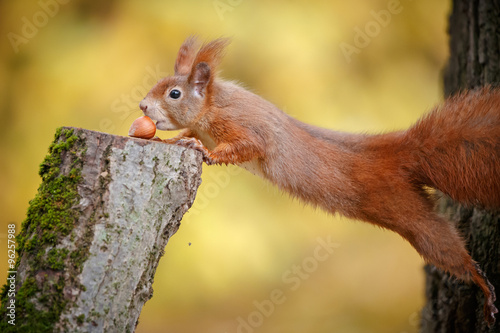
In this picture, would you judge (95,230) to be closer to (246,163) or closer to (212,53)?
(246,163)

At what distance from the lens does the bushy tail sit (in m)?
2.04

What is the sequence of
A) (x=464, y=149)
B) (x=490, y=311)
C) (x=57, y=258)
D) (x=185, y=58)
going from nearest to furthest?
(x=57, y=258) < (x=464, y=149) < (x=490, y=311) < (x=185, y=58)

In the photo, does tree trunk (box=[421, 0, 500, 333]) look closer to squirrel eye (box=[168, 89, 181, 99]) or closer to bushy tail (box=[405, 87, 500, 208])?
bushy tail (box=[405, 87, 500, 208])

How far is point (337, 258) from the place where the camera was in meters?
4.15

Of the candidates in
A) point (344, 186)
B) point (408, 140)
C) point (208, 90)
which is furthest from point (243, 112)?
point (408, 140)

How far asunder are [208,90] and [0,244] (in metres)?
2.28

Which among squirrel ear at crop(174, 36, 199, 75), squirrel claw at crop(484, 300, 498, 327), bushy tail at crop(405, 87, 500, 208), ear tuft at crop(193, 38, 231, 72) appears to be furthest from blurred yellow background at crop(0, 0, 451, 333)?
squirrel claw at crop(484, 300, 498, 327)

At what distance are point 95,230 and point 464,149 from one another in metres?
1.44

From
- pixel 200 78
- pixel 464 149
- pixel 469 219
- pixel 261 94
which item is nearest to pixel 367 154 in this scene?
pixel 464 149

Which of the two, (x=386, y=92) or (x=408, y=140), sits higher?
(x=386, y=92)

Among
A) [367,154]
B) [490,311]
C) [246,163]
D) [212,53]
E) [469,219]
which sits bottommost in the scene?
[490,311]

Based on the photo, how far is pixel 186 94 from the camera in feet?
7.66

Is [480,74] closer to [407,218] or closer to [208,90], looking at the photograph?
[407,218]

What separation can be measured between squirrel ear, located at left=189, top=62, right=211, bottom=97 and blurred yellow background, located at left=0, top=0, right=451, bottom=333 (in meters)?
1.55
